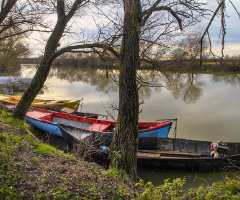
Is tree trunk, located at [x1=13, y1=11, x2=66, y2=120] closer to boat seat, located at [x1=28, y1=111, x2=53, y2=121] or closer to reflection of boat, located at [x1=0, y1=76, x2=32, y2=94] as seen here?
reflection of boat, located at [x1=0, y1=76, x2=32, y2=94]

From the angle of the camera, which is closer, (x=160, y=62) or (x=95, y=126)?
(x=160, y=62)

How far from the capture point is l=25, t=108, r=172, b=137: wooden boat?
34.5ft

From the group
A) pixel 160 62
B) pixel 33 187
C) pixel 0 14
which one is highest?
pixel 0 14

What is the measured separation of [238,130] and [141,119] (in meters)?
5.74

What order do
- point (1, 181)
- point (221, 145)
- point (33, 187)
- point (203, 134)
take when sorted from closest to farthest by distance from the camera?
point (1, 181) < point (33, 187) < point (221, 145) < point (203, 134)

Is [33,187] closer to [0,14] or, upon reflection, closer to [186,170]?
[0,14]

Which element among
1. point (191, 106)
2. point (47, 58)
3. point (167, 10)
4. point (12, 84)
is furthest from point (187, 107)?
point (47, 58)

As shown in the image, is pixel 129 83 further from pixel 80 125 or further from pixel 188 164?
pixel 80 125

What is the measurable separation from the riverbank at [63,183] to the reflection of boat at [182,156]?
4.12 meters

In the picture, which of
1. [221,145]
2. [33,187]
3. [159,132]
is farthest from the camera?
[159,132]

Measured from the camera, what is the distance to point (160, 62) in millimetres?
6051

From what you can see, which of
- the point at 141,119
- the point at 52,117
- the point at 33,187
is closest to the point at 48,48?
the point at 33,187

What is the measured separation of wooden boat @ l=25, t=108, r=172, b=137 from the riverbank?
4.88 meters

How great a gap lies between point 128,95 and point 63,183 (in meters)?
2.22
